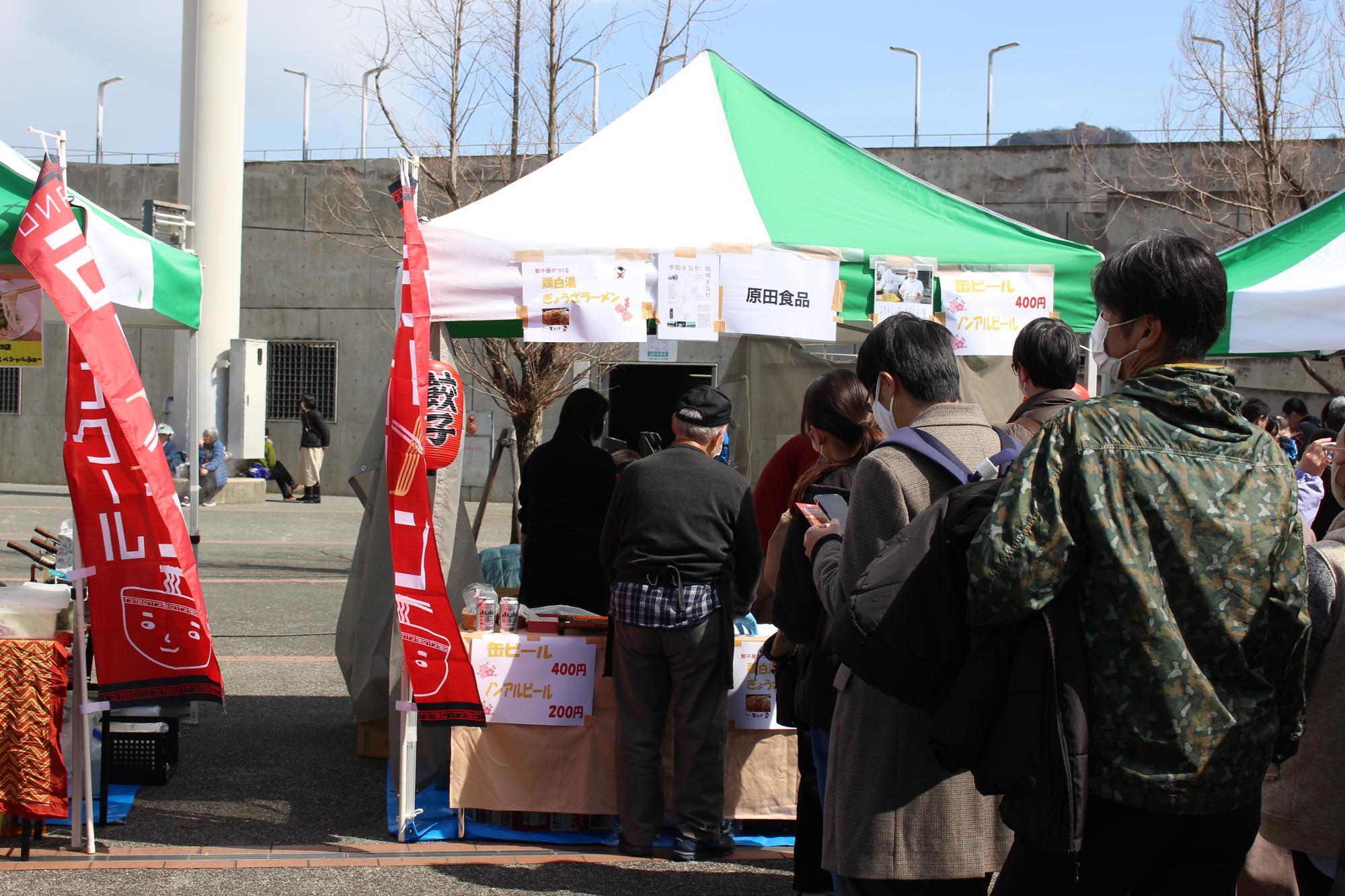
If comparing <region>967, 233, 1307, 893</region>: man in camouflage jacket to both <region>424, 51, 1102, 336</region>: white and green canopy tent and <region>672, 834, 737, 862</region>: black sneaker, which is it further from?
<region>424, 51, 1102, 336</region>: white and green canopy tent

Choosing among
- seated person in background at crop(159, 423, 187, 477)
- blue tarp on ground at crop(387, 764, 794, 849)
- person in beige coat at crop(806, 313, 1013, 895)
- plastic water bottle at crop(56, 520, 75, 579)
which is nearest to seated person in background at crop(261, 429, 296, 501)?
seated person in background at crop(159, 423, 187, 477)

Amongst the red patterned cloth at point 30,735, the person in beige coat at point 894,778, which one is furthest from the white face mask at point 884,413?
the red patterned cloth at point 30,735

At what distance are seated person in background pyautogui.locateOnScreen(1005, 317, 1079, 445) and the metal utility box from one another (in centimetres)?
1794

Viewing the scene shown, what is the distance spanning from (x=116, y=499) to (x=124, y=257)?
1269 mm

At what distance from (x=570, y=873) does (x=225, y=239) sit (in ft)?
56.6

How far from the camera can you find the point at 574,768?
15.5 ft

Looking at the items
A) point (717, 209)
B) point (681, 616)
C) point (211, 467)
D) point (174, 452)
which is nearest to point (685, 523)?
point (681, 616)

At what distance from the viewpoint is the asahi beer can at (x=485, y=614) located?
4848 millimetres

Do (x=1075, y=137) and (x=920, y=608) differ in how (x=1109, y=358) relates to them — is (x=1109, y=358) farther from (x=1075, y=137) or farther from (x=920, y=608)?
(x=1075, y=137)

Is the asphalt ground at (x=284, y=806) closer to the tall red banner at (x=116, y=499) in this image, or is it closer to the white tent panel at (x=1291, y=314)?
the tall red banner at (x=116, y=499)

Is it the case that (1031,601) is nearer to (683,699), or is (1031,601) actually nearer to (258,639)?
(683,699)

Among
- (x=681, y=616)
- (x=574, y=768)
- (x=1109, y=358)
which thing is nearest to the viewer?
(x=1109, y=358)

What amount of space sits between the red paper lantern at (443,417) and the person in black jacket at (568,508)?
20.5 inches

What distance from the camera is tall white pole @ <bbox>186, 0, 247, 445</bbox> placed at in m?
18.8
